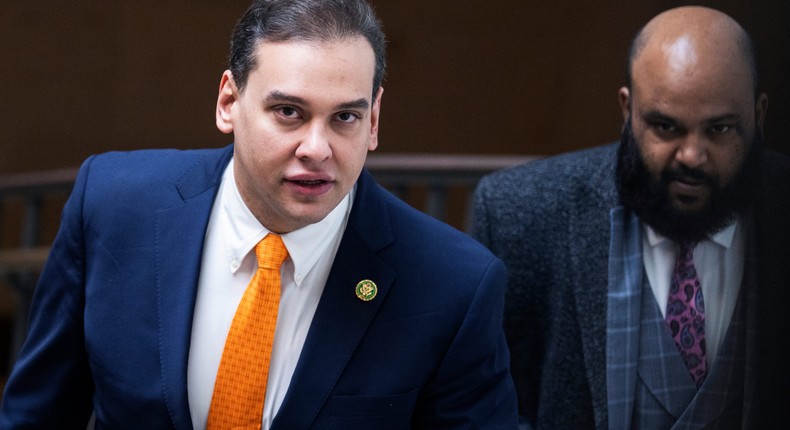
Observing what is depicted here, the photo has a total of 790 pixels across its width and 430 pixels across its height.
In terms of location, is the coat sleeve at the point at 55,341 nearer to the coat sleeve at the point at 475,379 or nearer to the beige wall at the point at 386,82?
the coat sleeve at the point at 475,379

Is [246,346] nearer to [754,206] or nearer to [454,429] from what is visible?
[454,429]

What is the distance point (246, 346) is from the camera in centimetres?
166

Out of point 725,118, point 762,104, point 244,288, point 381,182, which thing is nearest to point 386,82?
point 381,182

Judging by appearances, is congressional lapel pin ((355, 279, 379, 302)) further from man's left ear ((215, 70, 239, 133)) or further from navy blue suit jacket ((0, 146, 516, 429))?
man's left ear ((215, 70, 239, 133))

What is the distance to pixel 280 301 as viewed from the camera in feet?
5.58

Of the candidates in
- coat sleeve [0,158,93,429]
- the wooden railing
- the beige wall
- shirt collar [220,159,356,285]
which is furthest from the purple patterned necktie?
the beige wall

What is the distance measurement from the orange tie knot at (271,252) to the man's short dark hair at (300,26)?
10.3 inches

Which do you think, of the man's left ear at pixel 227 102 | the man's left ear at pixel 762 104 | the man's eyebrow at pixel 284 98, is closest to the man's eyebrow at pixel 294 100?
the man's eyebrow at pixel 284 98

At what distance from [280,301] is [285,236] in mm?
109

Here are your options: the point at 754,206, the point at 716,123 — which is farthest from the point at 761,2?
the point at 716,123

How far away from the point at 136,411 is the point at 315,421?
0.97 ft

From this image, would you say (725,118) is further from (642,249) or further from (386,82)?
(386,82)

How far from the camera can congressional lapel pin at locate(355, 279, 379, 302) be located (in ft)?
5.53

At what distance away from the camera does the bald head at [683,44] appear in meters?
1.46
